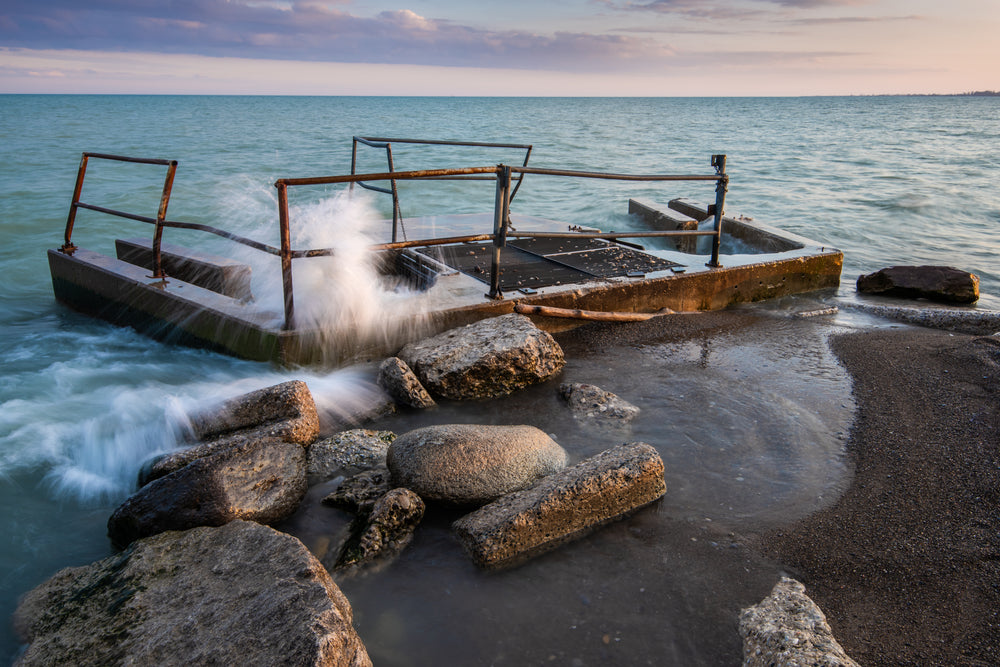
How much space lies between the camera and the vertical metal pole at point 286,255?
4.32 meters

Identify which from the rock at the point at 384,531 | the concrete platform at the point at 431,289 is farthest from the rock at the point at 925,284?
the rock at the point at 384,531

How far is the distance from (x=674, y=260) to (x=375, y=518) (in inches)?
185

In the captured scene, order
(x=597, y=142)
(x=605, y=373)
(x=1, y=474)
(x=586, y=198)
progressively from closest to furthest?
(x=1, y=474), (x=605, y=373), (x=586, y=198), (x=597, y=142)

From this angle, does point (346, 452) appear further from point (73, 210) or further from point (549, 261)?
point (73, 210)

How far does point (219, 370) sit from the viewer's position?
5.00 metres

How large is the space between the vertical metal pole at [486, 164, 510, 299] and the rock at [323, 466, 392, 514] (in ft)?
7.36

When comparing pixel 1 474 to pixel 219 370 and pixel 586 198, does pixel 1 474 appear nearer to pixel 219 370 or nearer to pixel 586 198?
pixel 219 370

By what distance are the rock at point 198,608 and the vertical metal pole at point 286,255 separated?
6.49 ft

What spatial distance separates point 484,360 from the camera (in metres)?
4.54

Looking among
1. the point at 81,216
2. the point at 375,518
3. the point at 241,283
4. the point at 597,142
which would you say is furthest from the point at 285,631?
the point at 597,142

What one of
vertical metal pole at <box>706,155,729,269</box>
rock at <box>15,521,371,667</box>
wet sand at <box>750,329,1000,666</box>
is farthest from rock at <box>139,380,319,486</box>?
vertical metal pole at <box>706,155,729,269</box>

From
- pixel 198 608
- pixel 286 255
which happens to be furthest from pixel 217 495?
pixel 286 255

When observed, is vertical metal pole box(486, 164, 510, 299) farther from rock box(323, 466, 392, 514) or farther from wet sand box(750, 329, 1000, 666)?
wet sand box(750, 329, 1000, 666)

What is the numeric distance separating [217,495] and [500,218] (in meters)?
2.95
